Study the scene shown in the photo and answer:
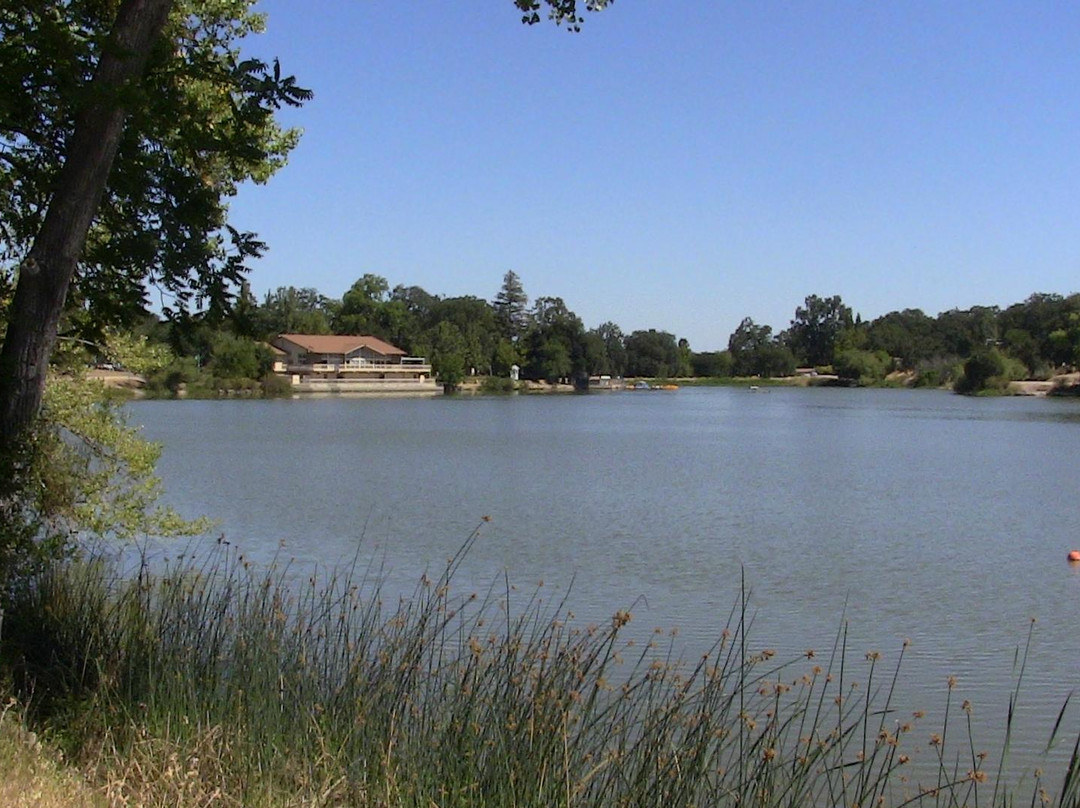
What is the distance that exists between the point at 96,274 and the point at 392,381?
101744 millimetres

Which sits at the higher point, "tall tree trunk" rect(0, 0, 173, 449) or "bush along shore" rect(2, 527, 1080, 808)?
"tall tree trunk" rect(0, 0, 173, 449)

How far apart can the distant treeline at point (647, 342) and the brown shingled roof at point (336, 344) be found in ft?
11.5

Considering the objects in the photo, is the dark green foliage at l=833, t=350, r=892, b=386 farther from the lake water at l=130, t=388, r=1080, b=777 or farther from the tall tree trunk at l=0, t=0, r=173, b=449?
the tall tree trunk at l=0, t=0, r=173, b=449

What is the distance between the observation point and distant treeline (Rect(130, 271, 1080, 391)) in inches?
4407

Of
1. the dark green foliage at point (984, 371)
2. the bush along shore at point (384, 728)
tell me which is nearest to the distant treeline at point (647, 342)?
the dark green foliage at point (984, 371)

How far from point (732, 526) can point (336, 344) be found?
91045 millimetres

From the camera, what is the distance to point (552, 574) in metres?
14.8

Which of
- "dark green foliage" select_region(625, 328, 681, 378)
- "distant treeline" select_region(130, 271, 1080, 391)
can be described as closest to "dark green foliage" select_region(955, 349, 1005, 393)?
"distant treeline" select_region(130, 271, 1080, 391)

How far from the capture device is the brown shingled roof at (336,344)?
349 ft

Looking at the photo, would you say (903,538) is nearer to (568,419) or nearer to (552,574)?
(552,574)

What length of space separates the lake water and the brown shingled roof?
5953 centimetres

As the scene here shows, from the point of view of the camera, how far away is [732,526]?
20.1 m

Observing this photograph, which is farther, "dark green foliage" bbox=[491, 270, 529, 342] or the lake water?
"dark green foliage" bbox=[491, 270, 529, 342]

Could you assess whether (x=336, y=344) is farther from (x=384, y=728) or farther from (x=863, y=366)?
(x=384, y=728)
